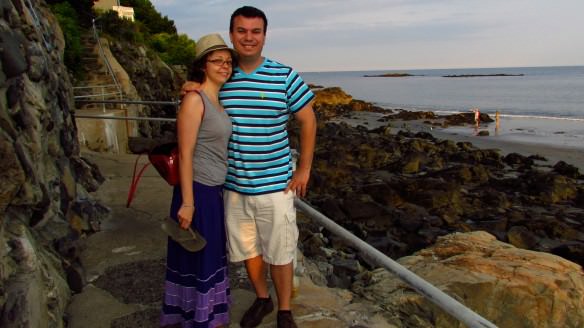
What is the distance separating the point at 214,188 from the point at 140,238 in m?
2.34

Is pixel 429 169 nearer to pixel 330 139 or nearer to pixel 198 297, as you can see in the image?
pixel 330 139

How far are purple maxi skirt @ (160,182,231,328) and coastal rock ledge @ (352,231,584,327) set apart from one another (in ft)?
5.08

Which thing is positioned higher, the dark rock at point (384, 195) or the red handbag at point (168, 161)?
the red handbag at point (168, 161)

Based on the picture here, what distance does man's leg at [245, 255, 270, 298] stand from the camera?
9.63 ft

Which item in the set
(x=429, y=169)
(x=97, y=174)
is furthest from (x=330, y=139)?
(x=97, y=174)

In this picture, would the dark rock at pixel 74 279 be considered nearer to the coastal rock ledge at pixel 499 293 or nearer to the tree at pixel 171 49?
the coastal rock ledge at pixel 499 293

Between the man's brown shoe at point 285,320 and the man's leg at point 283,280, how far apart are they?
35 millimetres

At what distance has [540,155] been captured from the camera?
1873 centimetres

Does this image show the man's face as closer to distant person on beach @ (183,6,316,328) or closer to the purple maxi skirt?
distant person on beach @ (183,6,316,328)

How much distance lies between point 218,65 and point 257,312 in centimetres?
155

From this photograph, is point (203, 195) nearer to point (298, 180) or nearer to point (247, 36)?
point (298, 180)

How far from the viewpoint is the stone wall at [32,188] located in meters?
2.46

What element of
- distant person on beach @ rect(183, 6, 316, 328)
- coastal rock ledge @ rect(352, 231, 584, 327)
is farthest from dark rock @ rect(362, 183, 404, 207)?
distant person on beach @ rect(183, 6, 316, 328)

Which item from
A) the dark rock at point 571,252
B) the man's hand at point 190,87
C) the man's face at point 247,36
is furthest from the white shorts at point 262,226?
the dark rock at point 571,252
